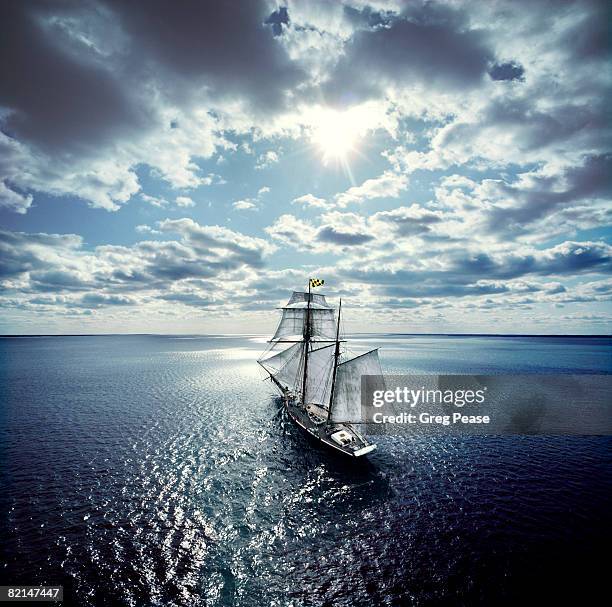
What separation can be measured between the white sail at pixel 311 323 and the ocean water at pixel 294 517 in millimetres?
28133

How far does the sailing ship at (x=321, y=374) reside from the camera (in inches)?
2037

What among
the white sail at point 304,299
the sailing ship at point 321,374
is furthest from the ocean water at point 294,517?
the white sail at point 304,299

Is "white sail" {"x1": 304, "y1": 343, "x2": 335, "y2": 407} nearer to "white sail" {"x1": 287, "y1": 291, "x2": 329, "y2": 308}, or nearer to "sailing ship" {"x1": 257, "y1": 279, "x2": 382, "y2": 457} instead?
"sailing ship" {"x1": 257, "y1": 279, "x2": 382, "y2": 457}

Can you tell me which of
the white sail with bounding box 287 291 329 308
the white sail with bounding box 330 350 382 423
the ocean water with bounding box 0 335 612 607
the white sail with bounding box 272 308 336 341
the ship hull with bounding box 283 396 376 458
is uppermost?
the white sail with bounding box 287 291 329 308

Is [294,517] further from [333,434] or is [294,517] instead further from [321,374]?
[321,374]

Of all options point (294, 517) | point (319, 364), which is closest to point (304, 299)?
point (319, 364)

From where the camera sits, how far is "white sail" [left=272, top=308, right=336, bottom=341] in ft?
260

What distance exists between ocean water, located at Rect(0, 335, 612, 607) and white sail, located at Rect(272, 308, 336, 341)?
28.1 meters

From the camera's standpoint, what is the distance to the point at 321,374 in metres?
66.9

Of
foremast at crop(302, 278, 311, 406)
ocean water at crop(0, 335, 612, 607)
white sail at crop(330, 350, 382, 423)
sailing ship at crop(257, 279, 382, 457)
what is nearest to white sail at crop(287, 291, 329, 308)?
sailing ship at crop(257, 279, 382, 457)

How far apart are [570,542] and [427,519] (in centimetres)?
1233

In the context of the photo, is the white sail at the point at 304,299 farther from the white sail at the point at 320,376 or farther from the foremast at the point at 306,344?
the white sail at the point at 320,376

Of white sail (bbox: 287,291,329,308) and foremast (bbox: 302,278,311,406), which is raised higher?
white sail (bbox: 287,291,329,308)

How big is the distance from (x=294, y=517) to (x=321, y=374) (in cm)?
3558
